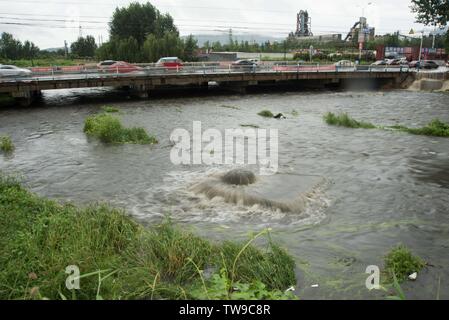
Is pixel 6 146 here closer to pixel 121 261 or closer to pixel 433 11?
pixel 121 261

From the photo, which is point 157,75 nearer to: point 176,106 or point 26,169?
point 176,106

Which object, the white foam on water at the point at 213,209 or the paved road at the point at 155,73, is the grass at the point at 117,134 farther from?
the paved road at the point at 155,73

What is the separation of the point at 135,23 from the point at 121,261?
90.6 m

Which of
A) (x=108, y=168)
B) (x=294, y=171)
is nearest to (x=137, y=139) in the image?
(x=108, y=168)

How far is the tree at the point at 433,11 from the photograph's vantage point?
56.4 meters

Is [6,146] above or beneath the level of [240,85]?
beneath

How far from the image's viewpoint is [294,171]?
17.0 meters

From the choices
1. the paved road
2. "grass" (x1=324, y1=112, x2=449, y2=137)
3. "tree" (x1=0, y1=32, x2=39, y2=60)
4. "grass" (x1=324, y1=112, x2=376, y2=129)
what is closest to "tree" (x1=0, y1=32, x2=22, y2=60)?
"tree" (x1=0, y1=32, x2=39, y2=60)

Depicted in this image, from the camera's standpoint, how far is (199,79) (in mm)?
42844

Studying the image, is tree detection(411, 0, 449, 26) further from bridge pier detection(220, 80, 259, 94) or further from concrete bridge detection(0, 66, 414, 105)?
bridge pier detection(220, 80, 259, 94)

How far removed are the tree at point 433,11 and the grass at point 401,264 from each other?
5687 cm

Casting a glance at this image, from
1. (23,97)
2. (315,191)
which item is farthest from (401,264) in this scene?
(23,97)

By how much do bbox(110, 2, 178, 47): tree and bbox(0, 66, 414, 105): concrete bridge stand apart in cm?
4628
